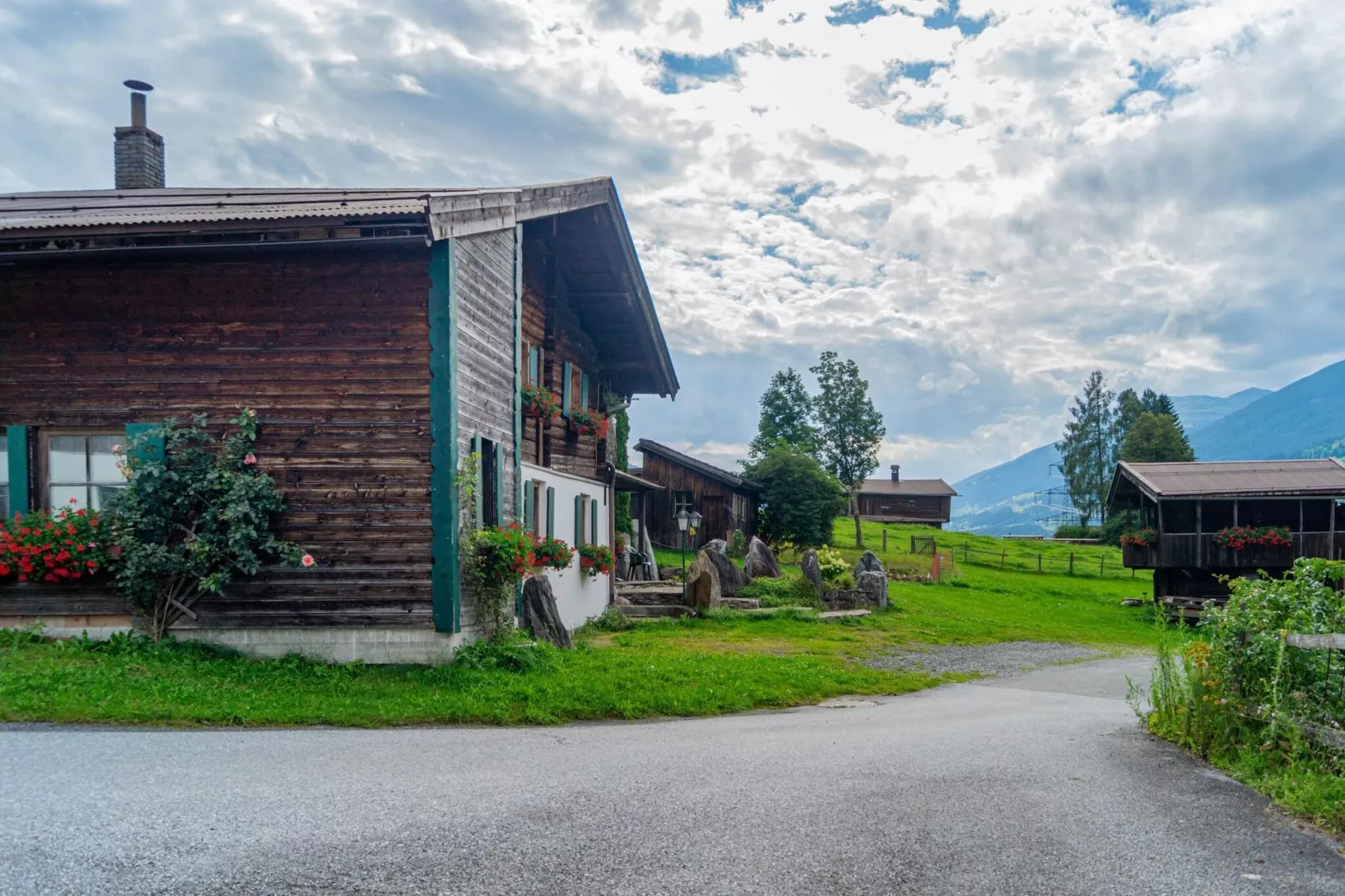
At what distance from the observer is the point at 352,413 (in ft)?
35.6

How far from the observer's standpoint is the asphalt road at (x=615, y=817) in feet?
15.9

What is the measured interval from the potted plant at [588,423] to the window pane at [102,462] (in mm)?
8297

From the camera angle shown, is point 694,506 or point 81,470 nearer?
point 81,470

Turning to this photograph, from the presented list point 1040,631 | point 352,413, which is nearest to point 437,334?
point 352,413

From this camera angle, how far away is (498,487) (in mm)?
12875

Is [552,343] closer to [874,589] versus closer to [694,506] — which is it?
[874,589]

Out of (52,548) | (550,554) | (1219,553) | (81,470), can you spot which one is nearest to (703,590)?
(550,554)

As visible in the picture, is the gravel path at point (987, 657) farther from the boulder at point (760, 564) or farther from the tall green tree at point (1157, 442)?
the tall green tree at point (1157, 442)

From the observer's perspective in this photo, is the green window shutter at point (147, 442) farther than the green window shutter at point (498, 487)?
No

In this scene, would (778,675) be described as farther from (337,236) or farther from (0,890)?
(0,890)

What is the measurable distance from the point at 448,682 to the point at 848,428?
5048 centimetres

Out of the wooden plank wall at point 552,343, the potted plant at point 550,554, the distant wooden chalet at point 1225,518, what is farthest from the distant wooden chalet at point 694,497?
the potted plant at point 550,554

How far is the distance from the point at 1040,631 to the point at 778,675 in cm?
1423

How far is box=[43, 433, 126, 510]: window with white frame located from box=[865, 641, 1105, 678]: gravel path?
1124 cm
